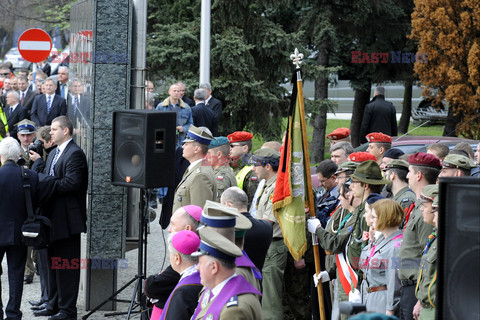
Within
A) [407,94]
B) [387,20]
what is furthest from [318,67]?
[407,94]

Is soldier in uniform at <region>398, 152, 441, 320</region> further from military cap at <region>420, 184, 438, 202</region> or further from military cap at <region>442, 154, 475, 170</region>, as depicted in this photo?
A: military cap at <region>442, 154, 475, 170</region>

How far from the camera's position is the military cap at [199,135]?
8320 mm

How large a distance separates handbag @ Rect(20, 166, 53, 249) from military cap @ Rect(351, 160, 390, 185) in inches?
143

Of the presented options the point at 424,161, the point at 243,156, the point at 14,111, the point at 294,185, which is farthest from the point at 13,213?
the point at 14,111

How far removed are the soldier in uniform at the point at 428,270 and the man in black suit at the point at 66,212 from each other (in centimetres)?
455

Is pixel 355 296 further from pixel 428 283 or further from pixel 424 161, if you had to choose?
pixel 424 161

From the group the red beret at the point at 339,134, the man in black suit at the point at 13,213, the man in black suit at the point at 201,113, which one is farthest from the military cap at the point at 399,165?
the man in black suit at the point at 201,113

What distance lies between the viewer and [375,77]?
23125 mm

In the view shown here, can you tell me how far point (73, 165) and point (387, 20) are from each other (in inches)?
582

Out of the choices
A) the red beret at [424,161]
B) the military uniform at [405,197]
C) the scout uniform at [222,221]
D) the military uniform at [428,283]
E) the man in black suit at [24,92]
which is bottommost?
the military uniform at [428,283]

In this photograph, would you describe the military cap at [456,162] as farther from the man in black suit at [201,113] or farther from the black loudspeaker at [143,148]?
the man in black suit at [201,113]

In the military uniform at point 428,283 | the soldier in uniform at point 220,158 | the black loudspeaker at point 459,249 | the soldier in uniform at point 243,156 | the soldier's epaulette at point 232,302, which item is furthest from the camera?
the soldier in uniform at point 243,156

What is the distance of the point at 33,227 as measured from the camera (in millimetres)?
8688

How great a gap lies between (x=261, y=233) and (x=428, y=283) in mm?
1663
